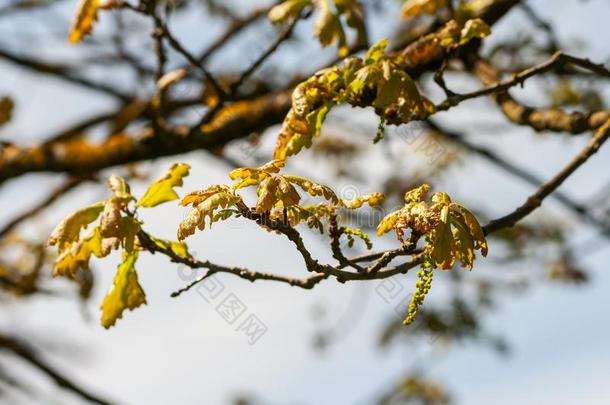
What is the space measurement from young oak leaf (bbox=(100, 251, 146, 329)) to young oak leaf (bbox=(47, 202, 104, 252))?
0.68ft

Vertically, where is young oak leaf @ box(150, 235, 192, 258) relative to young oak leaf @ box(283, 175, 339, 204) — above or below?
above

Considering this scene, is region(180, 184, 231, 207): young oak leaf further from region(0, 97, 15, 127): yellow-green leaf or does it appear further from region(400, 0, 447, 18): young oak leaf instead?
region(0, 97, 15, 127): yellow-green leaf

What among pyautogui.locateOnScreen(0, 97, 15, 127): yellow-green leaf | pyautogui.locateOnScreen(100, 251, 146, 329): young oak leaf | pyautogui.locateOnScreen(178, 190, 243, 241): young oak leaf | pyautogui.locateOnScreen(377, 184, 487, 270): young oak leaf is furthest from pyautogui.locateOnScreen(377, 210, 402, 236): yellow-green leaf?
pyautogui.locateOnScreen(0, 97, 15, 127): yellow-green leaf

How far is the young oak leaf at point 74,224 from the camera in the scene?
6.82 ft

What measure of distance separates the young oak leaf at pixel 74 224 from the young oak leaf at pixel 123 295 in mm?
209

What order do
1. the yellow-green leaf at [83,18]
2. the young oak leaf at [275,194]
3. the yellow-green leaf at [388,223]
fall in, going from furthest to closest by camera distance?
1. the yellow-green leaf at [83,18]
2. the yellow-green leaf at [388,223]
3. the young oak leaf at [275,194]

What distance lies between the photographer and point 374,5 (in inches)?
188

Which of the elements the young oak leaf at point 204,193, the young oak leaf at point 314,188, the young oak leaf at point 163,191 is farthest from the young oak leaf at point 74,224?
the young oak leaf at point 314,188

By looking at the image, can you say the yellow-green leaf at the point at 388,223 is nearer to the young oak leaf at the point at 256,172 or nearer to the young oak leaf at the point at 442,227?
the young oak leaf at the point at 442,227

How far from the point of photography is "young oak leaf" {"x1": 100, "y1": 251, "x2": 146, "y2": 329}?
7.45ft

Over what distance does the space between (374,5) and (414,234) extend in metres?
3.11

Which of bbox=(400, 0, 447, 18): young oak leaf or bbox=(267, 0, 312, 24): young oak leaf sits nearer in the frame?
bbox=(267, 0, 312, 24): young oak leaf

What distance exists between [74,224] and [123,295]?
12.4 inches

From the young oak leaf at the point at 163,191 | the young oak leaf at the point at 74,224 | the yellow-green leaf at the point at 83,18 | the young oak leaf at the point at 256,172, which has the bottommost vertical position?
the young oak leaf at the point at 256,172
